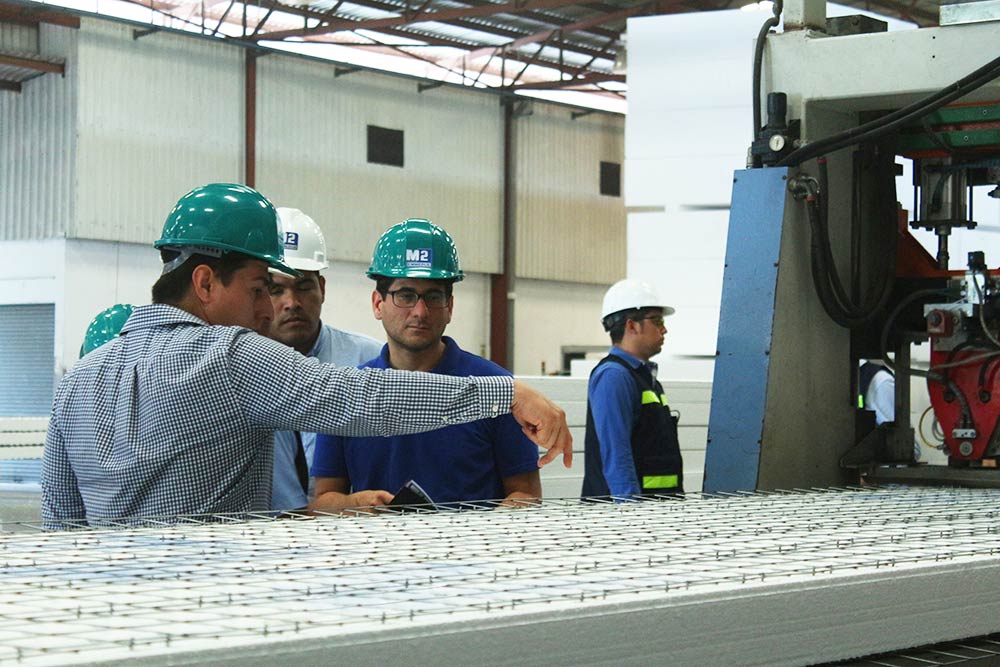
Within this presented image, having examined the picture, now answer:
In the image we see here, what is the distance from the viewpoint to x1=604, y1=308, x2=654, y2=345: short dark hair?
16.3ft

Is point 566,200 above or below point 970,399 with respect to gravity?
above

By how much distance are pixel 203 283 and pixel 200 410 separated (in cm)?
29

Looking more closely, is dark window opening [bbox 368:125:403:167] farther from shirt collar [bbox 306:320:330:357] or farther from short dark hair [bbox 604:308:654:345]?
shirt collar [bbox 306:320:330:357]

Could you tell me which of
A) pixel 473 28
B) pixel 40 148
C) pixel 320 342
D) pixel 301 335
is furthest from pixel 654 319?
pixel 473 28

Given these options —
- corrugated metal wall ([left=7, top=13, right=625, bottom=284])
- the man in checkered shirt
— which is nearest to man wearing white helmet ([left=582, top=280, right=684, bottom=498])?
the man in checkered shirt

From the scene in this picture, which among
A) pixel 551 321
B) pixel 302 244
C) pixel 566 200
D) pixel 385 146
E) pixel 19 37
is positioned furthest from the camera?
pixel 566 200

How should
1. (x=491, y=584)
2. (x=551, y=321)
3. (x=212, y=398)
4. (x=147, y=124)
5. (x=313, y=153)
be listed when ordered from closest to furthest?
1. (x=491, y=584)
2. (x=212, y=398)
3. (x=147, y=124)
4. (x=313, y=153)
5. (x=551, y=321)

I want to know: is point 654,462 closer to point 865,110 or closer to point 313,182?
point 865,110

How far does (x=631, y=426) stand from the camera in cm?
450

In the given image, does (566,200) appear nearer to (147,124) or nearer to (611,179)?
(611,179)

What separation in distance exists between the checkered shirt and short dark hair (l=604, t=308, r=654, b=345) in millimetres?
2831

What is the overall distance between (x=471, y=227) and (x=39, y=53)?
577 centimetres

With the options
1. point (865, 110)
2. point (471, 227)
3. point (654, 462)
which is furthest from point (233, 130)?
point (865, 110)

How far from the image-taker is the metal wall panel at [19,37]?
43.0 feet
